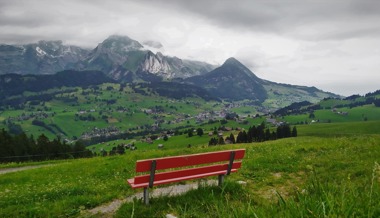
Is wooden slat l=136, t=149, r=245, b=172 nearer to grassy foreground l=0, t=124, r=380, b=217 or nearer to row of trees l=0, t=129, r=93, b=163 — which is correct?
grassy foreground l=0, t=124, r=380, b=217

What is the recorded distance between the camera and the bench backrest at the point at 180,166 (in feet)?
37.5

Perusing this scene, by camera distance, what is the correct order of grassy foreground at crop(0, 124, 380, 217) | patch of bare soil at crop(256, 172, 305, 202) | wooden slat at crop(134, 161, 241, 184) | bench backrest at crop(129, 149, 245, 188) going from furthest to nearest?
patch of bare soil at crop(256, 172, 305, 202), wooden slat at crop(134, 161, 241, 184), bench backrest at crop(129, 149, 245, 188), grassy foreground at crop(0, 124, 380, 217)

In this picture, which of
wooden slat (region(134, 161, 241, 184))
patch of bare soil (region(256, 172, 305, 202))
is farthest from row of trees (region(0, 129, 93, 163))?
wooden slat (region(134, 161, 241, 184))

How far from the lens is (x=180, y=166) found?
11.9m

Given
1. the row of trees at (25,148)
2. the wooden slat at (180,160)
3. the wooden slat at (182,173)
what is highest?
the wooden slat at (180,160)

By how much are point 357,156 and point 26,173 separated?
79.5 ft

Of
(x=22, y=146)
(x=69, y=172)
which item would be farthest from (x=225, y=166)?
(x=22, y=146)

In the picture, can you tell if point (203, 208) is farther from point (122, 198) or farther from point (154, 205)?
point (122, 198)

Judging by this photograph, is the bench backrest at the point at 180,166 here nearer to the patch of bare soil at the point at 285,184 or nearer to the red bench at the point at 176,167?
the red bench at the point at 176,167

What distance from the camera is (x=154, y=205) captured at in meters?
→ 11.5

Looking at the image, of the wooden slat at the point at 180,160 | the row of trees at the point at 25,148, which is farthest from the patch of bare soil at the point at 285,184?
the row of trees at the point at 25,148

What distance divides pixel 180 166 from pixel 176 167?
0.33 meters

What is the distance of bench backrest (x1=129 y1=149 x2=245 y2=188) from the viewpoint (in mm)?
11422

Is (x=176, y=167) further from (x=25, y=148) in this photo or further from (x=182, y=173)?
(x=25, y=148)
